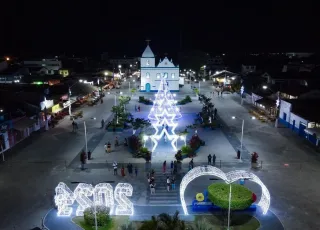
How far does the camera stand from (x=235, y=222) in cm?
1675

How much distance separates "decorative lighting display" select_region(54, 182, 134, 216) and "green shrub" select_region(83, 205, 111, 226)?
648mm

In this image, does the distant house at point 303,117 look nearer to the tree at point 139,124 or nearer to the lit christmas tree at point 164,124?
the lit christmas tree at point 164,124

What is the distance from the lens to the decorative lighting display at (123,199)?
1745 centimetres

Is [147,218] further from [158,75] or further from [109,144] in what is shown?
[158,75]

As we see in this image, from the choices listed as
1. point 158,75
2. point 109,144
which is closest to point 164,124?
point 109,144

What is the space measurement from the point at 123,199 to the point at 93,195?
1.70 meters

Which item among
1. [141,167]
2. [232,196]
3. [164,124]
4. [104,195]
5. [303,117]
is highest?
[303,117]

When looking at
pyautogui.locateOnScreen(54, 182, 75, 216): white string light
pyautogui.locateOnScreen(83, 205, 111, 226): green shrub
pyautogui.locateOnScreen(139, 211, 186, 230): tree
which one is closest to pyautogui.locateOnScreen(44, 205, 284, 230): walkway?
pyautogui.locateOnScreen(54, 182, 75, 216): white string light

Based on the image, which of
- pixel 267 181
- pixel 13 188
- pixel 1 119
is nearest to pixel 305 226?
pixel 267 181

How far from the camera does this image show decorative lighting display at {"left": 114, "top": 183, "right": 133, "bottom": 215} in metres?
17.5

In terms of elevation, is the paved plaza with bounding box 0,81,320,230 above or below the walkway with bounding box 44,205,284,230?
→ above

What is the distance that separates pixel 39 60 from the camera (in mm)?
93875

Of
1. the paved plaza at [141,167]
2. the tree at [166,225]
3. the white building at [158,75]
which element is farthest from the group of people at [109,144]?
the white building at [158,75]

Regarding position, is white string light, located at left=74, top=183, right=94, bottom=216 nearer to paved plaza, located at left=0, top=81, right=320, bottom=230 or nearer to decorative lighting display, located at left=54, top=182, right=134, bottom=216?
decorative lighting display, located at left=54, top=182, right=134, bottom=216
